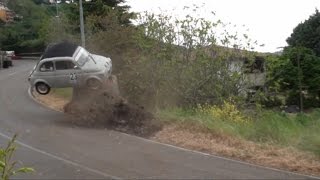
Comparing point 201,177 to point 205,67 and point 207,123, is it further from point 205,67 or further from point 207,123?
point 205,67

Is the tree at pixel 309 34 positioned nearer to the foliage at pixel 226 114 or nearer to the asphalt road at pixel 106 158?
the foliage at pixel 226 114

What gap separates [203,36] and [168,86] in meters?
2.66

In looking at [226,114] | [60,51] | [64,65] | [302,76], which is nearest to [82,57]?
[64,65]

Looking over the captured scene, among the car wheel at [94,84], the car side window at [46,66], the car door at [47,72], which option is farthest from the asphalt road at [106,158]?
the car side window at [46,66]

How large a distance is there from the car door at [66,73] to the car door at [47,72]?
24cm

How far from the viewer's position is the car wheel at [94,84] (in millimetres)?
21609

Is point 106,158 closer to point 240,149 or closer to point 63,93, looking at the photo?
point 240,149

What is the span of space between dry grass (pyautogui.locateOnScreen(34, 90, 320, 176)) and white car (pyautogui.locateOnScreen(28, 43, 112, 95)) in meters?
5.82

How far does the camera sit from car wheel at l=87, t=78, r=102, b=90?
70.9 ft

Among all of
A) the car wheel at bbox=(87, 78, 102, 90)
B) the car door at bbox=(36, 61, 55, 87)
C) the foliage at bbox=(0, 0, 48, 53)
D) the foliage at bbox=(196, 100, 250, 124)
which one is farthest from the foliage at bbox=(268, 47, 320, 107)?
the foliage at bbox=(0, 0, 48, 53)

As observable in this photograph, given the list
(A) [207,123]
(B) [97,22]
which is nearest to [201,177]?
(A) [207,123]

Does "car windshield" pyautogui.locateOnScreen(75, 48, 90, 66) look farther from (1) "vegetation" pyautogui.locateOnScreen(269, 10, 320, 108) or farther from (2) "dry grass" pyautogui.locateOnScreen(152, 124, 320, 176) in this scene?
(1) "vegetation" pyautogui.locateOnScreen(269, 10, 320, 108)

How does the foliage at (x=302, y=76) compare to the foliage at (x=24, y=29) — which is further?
the foliage at (x=24, y=29)

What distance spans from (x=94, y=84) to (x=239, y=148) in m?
9.64
